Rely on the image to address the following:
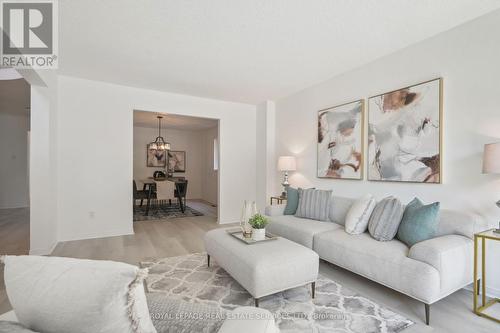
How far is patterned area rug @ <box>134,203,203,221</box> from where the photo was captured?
5617 millimetres

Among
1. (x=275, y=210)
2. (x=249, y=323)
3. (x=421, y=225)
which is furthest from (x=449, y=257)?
(x=275, y=210)

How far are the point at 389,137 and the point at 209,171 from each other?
Answer: 20.7ft

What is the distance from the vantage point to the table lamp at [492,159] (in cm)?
197

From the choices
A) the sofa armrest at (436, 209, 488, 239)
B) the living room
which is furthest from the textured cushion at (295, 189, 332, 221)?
the sofa armrest at (436, 209, 488, 239)

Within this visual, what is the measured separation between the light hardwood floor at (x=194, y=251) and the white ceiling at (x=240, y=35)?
2527 mm

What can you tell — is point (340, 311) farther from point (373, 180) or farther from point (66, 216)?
point (66, 216)

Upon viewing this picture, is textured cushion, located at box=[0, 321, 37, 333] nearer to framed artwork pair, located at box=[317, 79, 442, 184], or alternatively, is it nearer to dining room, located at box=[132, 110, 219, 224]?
framed artwork pair, located at box=[317, 79, 442, 184]

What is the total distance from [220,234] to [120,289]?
2079 mm

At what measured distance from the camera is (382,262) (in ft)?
7.09

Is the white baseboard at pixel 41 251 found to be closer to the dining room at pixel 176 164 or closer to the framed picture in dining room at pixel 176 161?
the dining room at pixel 176 164

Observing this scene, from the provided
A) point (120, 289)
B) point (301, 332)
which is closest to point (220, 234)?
point (301, 332)

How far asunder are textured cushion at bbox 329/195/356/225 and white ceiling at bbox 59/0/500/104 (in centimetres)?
184

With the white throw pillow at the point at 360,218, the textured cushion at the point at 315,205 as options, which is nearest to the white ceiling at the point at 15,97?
the textured cushion at the point at 315,205

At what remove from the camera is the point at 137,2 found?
2.14 m
